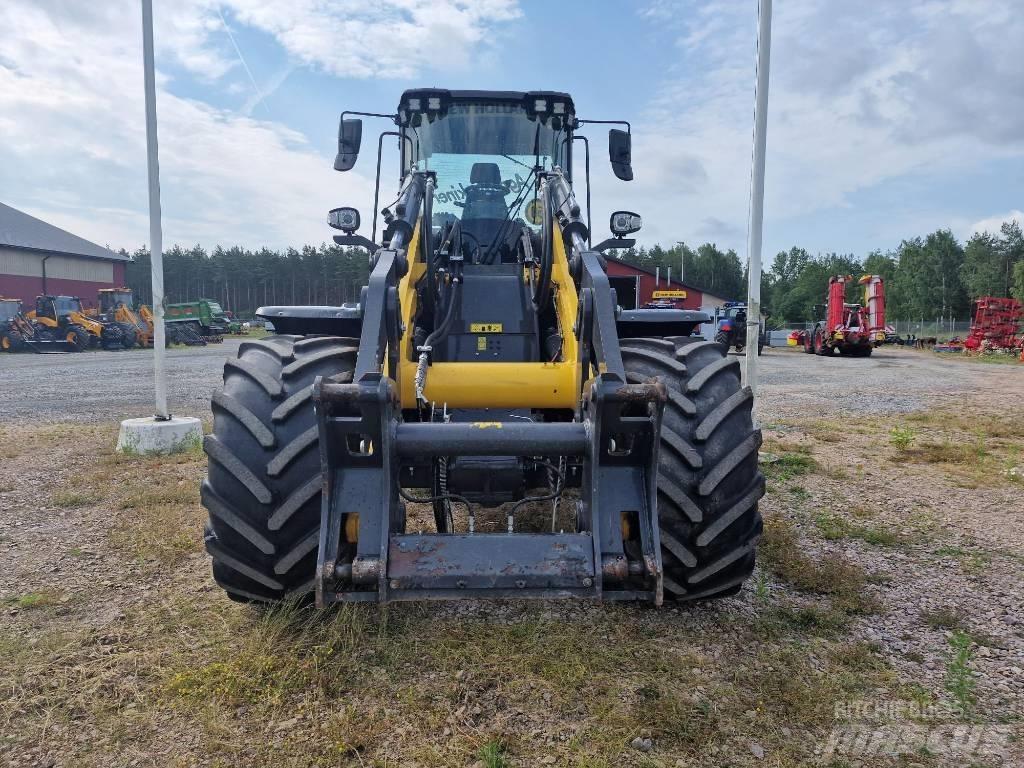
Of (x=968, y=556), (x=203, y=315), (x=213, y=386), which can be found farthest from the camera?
(x=203, y=315)

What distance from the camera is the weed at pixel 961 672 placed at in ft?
9.23

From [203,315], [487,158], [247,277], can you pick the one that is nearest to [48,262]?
[203,315]

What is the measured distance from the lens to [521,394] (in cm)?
374

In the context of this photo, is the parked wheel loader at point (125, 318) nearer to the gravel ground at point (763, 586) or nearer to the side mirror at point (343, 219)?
the gravel ground at point (763, 586)

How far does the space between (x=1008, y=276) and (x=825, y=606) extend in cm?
6939

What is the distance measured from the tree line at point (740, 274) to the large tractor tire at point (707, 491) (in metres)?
48.5

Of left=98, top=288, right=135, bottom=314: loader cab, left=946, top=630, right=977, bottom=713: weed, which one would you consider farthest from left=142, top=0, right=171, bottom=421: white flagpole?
left=98, top=288, right=135, bottom=314: loader cab

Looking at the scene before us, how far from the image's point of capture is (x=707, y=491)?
10.3 feet

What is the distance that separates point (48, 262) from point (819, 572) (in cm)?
5387

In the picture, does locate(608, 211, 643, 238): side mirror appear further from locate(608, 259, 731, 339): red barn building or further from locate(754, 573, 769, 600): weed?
locate(754, 573, 769, 600): weed

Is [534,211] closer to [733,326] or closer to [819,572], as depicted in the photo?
[819,572]

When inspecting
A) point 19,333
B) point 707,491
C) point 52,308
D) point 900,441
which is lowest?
point 900,441

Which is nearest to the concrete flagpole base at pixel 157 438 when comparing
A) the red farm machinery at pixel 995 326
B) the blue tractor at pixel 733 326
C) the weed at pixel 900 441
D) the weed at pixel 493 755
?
the weed at pixel 493 755

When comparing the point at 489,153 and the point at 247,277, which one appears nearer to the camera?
the point at 489,153
